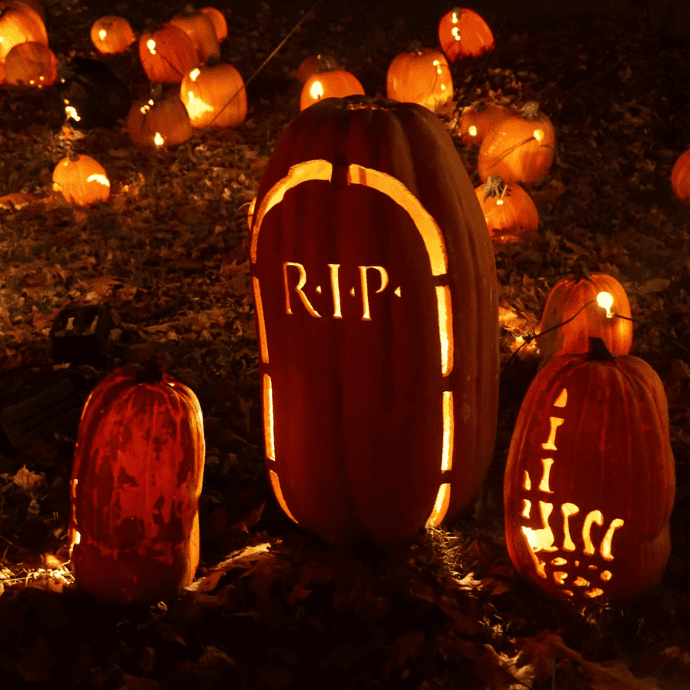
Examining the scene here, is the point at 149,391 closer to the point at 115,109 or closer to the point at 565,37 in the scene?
the point at 115,109

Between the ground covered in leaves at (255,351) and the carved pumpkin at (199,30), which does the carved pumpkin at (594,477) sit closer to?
the ground covered in leaves at (255,351)

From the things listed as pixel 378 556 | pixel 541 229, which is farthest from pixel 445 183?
pixel 541 229

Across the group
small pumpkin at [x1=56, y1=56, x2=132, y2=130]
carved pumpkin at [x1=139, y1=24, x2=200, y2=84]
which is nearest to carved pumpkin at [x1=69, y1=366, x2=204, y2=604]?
small pumpkin at [x1=56, y1=56, x2=132, y2=130]

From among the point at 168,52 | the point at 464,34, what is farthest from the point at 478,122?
the point at 168,52

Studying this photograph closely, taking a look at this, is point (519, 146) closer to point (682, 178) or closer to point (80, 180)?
point (682, 178)

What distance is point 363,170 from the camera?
2518 mm

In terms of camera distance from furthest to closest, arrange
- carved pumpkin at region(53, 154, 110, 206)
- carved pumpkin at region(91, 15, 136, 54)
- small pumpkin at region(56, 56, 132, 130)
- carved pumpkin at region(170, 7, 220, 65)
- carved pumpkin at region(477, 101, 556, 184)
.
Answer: carved pumpkin at region(91, 15, 136, 54) < carved pumpkin at region(170, 7, 220, 65) < small pumpkin at region(56, 56, 132, 130) < carved pumpkin at region(53, 154, 110, 206) < carved pumpkin at region(477, 101, 556, 184)

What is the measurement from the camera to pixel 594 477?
Result: 2.47 meters

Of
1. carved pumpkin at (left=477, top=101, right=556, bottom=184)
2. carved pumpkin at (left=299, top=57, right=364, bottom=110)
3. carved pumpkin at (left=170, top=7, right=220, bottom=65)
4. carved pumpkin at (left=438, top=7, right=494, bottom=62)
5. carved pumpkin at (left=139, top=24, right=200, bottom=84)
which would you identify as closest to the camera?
carved pumpkin at (left=477, top=101, right=556, bottom=184)

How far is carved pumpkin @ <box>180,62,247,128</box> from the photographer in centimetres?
746

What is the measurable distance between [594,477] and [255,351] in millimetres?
2488

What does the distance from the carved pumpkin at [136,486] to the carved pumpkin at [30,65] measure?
7.18 metres

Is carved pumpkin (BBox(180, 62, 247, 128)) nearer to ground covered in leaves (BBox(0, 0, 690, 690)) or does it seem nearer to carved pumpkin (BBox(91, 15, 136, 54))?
ground covered in leaves (BBox(0, 0, 690, 690))

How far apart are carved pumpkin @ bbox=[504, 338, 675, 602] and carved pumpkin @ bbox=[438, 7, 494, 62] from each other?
22.7 ft
